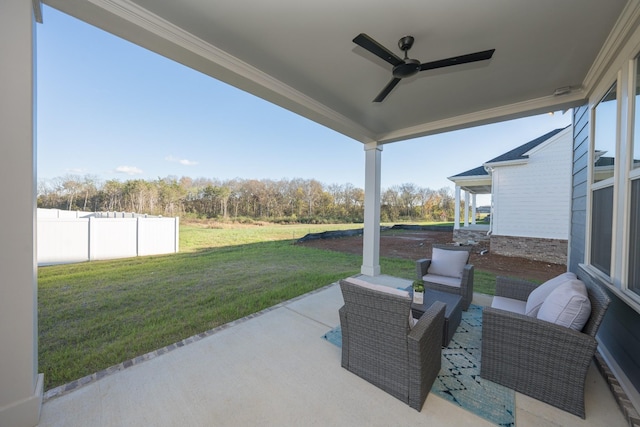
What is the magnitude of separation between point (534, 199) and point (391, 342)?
7.93m

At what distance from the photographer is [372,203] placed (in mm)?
4832

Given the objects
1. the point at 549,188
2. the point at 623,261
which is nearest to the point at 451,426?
the point at 623,261

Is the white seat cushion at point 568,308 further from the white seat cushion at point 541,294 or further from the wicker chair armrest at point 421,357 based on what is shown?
the wicker chair armrest at point 421,357

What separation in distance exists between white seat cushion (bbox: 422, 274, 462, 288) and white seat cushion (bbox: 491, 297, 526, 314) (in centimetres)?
63

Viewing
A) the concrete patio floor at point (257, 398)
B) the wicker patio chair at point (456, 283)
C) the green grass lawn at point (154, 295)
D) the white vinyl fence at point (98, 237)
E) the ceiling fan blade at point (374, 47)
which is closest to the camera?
the concrete patio floor at point (257, 398)

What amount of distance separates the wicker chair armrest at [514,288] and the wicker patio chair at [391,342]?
1.32 meters

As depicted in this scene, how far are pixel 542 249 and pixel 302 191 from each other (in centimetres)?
1085

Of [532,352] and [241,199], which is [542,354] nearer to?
[532,352]

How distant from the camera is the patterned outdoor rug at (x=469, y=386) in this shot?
62.6 inches

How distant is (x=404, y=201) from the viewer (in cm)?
1873

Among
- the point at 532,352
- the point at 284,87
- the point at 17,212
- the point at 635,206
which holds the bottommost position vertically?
the point at 532,352

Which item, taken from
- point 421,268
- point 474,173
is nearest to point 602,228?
point 421,268

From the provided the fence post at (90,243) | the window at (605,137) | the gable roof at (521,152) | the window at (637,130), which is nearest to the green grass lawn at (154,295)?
the fence post at (90,243)

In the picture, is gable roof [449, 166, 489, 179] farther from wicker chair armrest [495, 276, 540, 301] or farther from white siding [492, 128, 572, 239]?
wicker chair armrest [495, 276, 540, 301]
